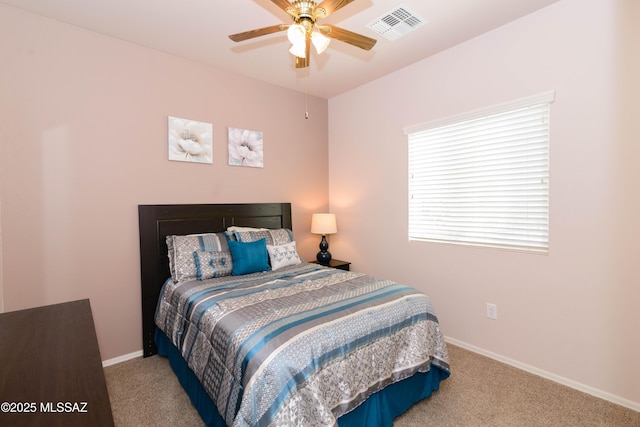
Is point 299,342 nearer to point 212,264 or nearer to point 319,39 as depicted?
point 212,264

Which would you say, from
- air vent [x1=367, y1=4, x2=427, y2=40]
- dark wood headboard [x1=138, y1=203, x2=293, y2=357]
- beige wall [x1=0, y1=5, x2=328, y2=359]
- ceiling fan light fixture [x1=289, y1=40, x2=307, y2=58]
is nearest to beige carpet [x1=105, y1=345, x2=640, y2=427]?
dark wood headboard [x1=138, y1=203, x2=293, y2=357]

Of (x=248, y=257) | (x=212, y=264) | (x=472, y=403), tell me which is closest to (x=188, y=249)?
(x=212, y=264)

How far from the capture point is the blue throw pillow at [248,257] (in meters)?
2.69

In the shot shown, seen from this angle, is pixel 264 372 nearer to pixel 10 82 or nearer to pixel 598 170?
pixel 598 170

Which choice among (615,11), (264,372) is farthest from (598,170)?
(264,372)

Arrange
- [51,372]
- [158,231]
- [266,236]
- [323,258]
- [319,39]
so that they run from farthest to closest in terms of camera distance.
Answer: [323,258], [266,236], [158,231], [319,39], [51,372]

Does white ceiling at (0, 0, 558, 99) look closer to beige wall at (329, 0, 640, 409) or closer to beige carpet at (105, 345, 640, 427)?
beige wall at (329, 0, 640, 409)

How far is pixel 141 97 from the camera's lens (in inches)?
108

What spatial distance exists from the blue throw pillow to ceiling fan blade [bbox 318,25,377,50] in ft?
5.83

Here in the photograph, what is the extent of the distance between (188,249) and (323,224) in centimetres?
161

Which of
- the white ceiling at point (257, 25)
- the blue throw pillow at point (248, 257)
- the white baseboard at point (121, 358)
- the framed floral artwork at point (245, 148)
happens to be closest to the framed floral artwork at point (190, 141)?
the framed floral artwork at point (245, 148)

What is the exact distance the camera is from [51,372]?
104 centimetres

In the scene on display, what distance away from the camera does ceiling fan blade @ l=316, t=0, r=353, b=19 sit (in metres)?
1.62

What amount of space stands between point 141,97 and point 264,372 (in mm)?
2560
